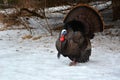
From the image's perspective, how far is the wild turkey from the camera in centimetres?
730

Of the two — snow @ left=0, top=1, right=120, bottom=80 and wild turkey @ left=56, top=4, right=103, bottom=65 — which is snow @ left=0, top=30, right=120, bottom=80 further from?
wild turkey @ left=56, top=4, right=103, bottom=65

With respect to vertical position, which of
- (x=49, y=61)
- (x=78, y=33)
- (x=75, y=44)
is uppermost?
(x=78, y=33)

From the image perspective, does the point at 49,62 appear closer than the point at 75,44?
No

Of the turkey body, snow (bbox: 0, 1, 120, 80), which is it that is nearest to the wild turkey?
the turkey body

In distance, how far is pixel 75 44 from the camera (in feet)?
24.4

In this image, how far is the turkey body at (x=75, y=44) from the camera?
23.9 feet

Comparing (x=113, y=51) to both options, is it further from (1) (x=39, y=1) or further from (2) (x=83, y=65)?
(1) (x=39, y=1)

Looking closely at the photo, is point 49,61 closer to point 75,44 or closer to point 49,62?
point 49,62

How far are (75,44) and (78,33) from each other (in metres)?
0.25

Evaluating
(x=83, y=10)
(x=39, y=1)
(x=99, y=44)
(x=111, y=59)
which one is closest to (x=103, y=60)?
(x=111, y=59)

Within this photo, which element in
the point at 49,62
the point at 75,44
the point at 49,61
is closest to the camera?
the point at 75,44

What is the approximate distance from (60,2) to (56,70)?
490cm

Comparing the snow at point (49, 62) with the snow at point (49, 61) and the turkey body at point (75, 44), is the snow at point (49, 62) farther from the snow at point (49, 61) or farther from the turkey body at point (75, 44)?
the turkey body at point (75, 44)

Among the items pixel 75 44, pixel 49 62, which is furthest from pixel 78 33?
pixel 49 62
